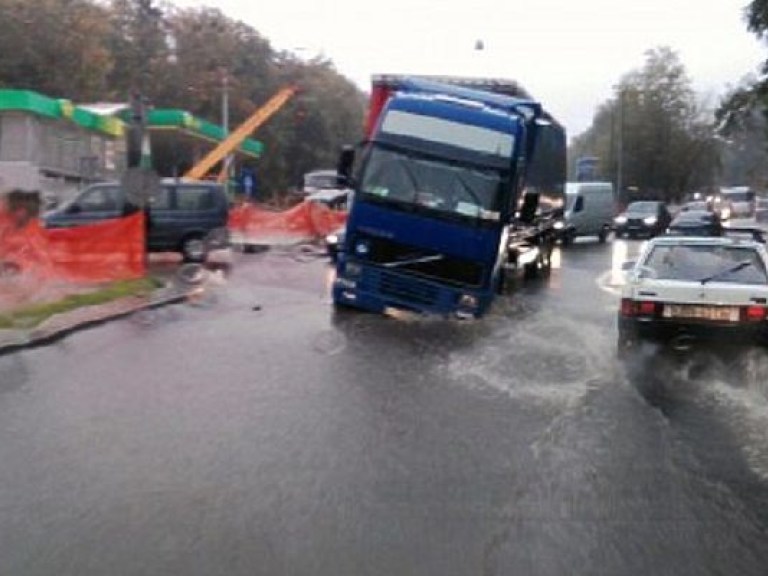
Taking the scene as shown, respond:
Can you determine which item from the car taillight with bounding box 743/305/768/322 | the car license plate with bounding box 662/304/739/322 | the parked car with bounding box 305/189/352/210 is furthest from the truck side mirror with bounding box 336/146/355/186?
the parked car with bounding box 305/189/352/210

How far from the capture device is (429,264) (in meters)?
17.4

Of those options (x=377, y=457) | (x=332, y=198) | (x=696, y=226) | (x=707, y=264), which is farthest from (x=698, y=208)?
(x=377, y=457)

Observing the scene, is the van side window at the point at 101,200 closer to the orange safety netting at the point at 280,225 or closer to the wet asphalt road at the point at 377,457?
the orange safety netting at the point at 280,225

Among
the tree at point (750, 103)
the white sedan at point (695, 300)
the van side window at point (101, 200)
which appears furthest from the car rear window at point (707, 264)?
the tree at point (750, 103)

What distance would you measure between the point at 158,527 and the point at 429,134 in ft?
38.3

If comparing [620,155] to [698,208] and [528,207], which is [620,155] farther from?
[528,207]

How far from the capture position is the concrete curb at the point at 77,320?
14812mm

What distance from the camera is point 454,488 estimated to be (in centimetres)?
758

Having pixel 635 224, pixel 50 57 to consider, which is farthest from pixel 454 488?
pixel 50 57

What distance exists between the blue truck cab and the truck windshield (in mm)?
14

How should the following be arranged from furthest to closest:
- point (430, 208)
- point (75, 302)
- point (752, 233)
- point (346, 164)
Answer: point (752, 233) → point (75, 302) → point (346, 164) → point (430, 208)

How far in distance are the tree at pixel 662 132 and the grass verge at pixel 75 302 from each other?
7900cm

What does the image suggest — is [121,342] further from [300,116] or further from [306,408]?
[300,116]

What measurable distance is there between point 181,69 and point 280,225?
44043 mm
